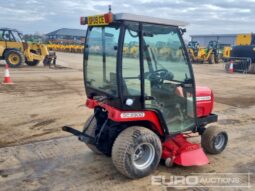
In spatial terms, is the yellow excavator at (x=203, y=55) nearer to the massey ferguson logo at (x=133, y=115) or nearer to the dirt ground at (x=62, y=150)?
the dirt ground at (x=62, y=150)

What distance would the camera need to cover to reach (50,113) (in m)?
7.36

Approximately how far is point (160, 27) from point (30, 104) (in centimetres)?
528

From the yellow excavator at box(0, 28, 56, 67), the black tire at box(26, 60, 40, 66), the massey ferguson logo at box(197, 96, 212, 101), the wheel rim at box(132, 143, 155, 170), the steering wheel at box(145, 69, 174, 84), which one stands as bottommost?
the wheel rim at box(132, 143, 155, 170)

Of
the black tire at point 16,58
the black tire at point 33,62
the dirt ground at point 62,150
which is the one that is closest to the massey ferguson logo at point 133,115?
the dirt ground at point 62,150

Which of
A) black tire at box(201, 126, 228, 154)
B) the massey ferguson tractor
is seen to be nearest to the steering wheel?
the massey ferguson tractor

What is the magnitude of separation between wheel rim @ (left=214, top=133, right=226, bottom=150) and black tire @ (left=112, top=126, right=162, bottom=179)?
1314mm

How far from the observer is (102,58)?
13.8ft

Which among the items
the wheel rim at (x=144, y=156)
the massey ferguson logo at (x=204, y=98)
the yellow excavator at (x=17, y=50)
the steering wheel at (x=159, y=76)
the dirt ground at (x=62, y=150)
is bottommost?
the dirt ground at (x=62, y=150)

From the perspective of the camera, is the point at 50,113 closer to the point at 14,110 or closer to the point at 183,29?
the point at 14,110

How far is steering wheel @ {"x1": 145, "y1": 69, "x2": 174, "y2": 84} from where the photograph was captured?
401 centimetres

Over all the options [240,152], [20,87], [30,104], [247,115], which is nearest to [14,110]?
[30,104]

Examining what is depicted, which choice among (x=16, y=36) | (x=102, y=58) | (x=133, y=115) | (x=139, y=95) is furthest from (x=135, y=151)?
(x=16, y=36)

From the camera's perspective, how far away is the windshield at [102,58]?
390 cm

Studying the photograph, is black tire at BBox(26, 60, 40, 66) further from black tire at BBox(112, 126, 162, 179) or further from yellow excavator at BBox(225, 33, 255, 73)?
black tire at BBox(112, 126, 162, 179)
